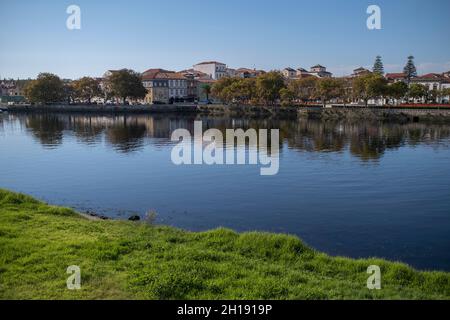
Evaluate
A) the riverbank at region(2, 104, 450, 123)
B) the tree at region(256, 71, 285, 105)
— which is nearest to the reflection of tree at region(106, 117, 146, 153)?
the riverbank at region(2, 104, 450, 123)

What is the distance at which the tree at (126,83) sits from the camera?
108250 millimetres

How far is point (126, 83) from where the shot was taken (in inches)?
4269

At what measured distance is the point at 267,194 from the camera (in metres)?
22.2

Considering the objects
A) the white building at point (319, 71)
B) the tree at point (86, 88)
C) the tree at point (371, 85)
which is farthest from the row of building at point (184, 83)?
the white building at point (319, 71)

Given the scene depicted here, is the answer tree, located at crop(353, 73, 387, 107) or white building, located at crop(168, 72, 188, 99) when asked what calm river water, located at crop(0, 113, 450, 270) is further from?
white building, located at crop(168, 72, 188, 99)

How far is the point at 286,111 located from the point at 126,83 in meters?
41.0

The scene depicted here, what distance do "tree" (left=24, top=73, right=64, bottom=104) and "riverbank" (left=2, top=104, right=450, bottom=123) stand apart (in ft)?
8.32

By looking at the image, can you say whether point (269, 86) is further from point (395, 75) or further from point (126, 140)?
point (126, 140)

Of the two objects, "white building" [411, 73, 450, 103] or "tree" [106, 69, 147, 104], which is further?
"white building" [411, 73, 450, 103]

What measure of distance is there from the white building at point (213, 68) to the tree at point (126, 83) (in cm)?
5517

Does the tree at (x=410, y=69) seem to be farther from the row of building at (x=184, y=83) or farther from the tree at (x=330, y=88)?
the tree at (x=330, y=88)

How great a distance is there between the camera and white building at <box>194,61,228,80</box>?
16288 cm

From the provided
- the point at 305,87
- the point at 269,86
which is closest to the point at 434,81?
the point at 305,87

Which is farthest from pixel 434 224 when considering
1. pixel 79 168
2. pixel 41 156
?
pixel 41 156
